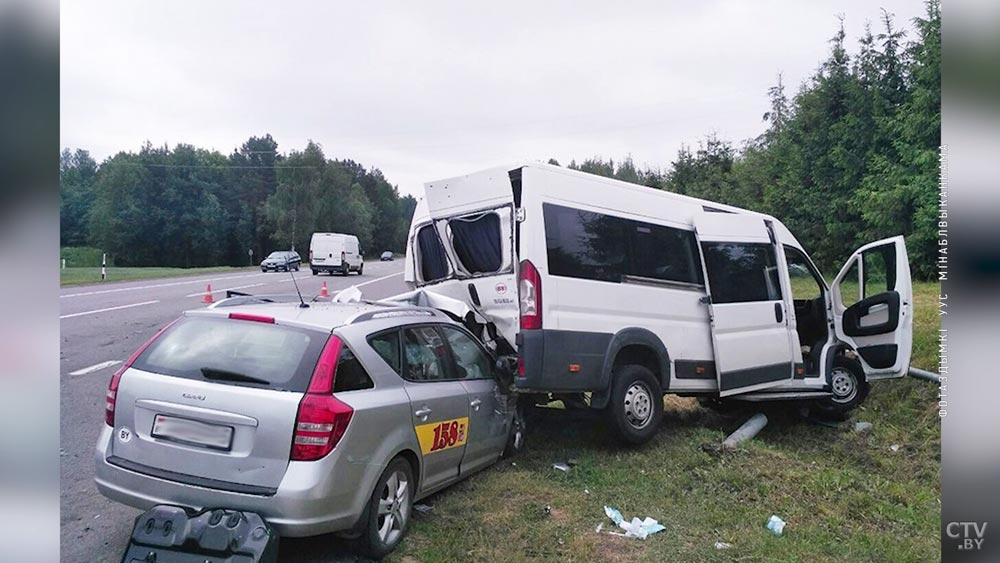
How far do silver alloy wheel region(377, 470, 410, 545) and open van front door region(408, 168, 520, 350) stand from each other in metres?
1.94

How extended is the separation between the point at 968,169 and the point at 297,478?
3078mm

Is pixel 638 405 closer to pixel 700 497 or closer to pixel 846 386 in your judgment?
pixel 700 497

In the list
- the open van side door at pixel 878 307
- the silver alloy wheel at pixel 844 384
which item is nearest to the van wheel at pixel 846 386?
the silver alloy wheel at pixel 844 384

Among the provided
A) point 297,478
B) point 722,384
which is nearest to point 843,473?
point 722,384

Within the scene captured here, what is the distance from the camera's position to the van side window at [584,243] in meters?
5.22

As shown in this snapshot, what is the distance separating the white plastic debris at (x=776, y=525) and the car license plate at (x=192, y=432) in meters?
3.57

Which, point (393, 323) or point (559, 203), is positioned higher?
point (559, 203)

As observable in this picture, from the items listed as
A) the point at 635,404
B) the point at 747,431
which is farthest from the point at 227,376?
the point at 747,431

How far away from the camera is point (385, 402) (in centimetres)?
364

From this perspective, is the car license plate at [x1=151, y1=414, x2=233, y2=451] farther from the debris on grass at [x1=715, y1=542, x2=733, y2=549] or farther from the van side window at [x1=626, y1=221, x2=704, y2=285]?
the van side window at [x1=626, y1=221, x2=704, y2=285]

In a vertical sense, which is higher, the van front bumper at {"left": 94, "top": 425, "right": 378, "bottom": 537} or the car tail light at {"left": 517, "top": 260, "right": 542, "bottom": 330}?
the car tail light at {"left": 517, "top": 260, "right": 542, "bottom": 330}

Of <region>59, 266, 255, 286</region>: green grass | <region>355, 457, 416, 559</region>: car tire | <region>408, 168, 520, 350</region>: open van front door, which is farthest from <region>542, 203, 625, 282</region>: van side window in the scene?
<region>59, 266, 255, 286</region>: green grass

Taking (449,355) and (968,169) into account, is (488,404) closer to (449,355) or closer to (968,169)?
(449,355)

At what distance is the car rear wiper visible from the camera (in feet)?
10.7
